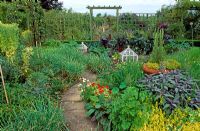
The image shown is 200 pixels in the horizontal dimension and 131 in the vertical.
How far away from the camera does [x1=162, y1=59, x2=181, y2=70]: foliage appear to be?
688cm

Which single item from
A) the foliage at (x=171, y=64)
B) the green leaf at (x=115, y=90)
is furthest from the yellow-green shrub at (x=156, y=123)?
the foliage at (x=171, y=64)

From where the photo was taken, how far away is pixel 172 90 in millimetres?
5062

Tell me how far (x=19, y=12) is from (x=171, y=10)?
21.4 ft

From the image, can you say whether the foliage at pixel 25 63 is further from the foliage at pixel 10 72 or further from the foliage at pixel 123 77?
the foliage at pixel 123 77

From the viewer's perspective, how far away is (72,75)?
Answer: 6.79m

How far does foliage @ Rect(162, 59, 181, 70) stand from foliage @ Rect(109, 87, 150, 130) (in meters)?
2.39

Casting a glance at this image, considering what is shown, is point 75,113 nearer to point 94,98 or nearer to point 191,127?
point 94,98

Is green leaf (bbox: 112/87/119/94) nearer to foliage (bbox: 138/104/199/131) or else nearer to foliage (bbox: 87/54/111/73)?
foliage (bbox: 138/104/199/131)

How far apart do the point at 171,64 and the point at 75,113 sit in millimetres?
2696

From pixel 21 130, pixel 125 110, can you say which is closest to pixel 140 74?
pixel 125 110

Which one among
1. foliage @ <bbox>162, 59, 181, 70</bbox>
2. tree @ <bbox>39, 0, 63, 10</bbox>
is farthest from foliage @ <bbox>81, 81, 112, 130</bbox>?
tree @ <bbox>39, 0, 63, 10</bbox>

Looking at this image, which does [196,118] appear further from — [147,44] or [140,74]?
[147,44]

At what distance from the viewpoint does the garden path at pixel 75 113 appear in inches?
189

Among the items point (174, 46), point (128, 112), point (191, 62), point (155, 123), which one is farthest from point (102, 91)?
point (174, 46)
